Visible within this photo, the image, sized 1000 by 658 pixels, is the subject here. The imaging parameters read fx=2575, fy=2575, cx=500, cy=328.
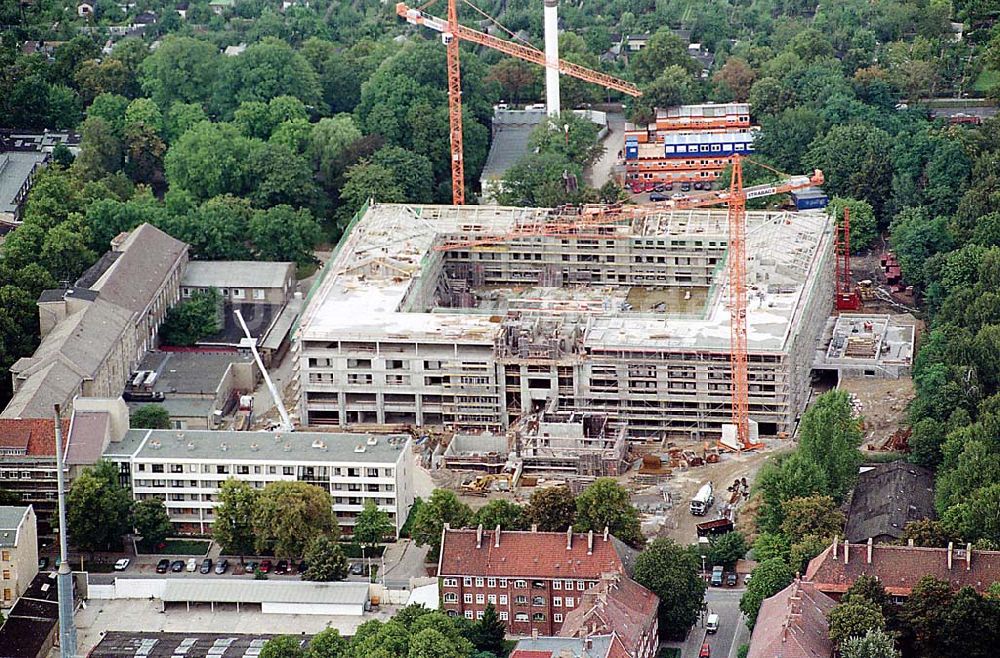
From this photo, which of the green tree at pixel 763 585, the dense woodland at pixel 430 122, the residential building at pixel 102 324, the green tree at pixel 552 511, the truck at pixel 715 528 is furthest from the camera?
the dense woodland at pixel 430 122

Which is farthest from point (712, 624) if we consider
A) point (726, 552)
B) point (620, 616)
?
point (620, 616)

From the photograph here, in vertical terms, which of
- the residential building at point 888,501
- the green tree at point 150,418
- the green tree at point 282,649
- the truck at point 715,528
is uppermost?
the green tree at point 150,418

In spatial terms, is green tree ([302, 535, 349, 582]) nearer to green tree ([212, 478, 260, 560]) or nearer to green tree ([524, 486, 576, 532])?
green tree ([212, 478, 260, 560])

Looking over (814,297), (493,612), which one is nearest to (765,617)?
(493,612)

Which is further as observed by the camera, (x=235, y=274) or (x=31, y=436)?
(x=235, y=274)

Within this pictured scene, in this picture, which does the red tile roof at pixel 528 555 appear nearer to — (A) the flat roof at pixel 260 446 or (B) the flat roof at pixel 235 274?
(A) the flat roof at pixel 260 446

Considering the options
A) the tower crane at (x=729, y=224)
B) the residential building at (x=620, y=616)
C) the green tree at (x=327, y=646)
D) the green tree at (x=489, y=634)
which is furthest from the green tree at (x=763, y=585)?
the tower crane at (x=729, y=224)

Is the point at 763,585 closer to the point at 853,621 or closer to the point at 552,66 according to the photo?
the point at 853,621
